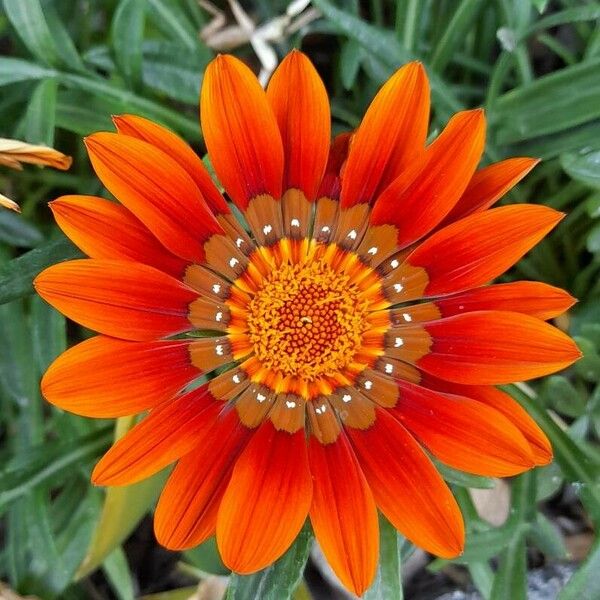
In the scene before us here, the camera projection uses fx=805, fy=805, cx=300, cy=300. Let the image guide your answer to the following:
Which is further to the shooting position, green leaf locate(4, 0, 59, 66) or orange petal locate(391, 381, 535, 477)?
green leaf locate(4, 0, 59, 66)

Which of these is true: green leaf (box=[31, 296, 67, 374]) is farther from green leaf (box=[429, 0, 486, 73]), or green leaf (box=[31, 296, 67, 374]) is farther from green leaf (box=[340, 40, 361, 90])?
green leaf (box=[429, 0, 486, 73])

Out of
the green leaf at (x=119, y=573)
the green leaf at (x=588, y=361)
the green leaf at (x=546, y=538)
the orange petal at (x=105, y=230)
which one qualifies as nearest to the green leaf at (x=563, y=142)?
the green leaf at (x=588, y=361)

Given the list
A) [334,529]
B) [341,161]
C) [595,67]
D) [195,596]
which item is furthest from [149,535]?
[595,67]

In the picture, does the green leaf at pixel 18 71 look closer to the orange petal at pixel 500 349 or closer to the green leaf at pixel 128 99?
the green leaf at pixel 128 99

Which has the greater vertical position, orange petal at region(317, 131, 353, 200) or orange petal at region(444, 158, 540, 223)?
orange petal at region(317, 131, 353, 200)

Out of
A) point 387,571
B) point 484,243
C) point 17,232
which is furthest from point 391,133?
point 17,232

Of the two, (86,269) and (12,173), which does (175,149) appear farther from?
(12,173)

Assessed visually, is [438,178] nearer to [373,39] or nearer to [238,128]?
[238,128]

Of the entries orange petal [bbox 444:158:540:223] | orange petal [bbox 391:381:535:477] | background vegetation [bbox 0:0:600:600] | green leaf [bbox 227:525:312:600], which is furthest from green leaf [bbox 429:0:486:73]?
green leaf [bbox 227:525:312:600]
